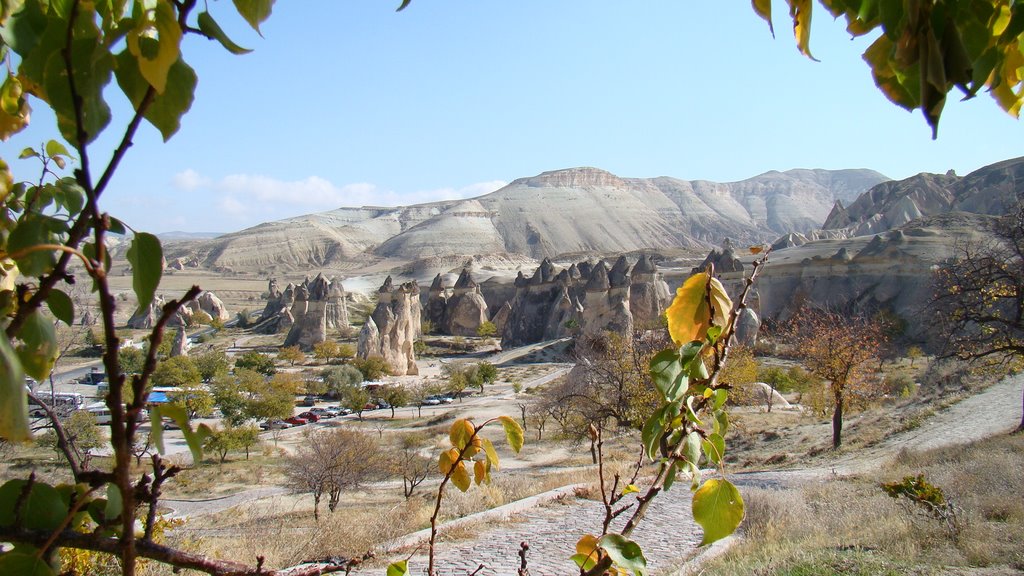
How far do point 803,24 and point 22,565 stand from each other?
3.36 feet

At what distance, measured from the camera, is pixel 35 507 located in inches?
29.8

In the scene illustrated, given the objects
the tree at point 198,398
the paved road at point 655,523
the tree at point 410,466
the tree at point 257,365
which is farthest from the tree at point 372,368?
the paved road at point 655,523

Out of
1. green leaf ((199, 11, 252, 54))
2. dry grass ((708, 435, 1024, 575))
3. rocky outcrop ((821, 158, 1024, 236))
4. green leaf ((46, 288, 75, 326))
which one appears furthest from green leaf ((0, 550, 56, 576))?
rocky outcrop ((821, 158, 1024, 236))

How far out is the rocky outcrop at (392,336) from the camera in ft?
117

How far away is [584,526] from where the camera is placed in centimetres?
885

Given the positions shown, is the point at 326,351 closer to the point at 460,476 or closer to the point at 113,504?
the point at 460,476

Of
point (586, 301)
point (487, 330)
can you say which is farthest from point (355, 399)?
point (487, 330)

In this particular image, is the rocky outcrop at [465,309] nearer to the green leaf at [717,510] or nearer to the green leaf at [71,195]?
the green leaf at [71,195]

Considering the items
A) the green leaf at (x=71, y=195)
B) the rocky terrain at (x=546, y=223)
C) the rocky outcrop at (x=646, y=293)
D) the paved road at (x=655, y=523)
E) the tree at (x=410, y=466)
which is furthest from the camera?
the rocky terrain at (x=546, y=223)

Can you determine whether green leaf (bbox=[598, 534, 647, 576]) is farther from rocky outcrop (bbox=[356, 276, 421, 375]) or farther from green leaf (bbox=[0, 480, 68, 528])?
rocky outcrop (bbox=[356, 276, 421, 375])

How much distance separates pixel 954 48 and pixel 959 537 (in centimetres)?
676

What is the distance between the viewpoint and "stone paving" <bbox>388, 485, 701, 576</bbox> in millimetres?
6902

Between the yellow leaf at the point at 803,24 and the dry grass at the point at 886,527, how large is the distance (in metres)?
A: 5.26

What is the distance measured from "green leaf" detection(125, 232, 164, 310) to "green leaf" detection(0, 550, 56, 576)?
26cm
